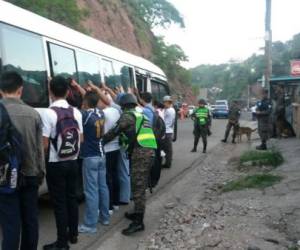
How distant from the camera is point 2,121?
4.34 meters

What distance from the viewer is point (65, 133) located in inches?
209

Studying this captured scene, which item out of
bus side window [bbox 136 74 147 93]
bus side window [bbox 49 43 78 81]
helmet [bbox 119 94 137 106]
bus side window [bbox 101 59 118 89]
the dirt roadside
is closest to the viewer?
the dirt roadside

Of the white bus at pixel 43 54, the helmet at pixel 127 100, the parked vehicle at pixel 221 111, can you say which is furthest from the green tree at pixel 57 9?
the parked vehicle at pixel 221 111

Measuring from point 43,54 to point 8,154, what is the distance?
3.03 meters

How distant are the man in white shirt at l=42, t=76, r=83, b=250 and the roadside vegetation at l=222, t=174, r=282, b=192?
416 cm

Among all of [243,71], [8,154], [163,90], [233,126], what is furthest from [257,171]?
[243,71]

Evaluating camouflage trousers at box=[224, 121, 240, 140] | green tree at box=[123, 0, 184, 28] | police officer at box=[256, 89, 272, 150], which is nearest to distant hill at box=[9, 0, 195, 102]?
green tree at box=[123, 0, 184, 28]

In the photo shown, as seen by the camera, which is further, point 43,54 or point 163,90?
point 163,90

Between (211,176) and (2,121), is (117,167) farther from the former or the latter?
(211,176)

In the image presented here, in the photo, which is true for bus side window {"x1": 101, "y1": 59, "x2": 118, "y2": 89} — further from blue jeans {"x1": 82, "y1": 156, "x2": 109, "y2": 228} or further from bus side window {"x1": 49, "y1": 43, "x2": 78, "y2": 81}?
blue jeans {"x1": 82, "y1": 156, "x2": 109, "y2": 228}

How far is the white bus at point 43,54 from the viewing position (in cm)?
631

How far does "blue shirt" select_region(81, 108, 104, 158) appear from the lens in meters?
6.23

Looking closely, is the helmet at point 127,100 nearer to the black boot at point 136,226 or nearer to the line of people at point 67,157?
the line of people at point 67,157

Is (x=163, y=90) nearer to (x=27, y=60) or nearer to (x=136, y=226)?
(x=27, y=60)
